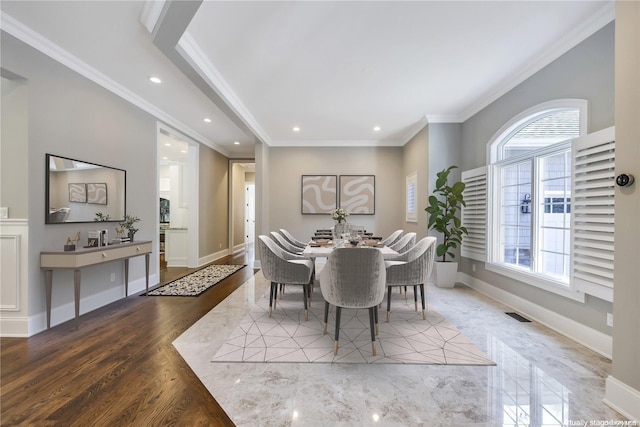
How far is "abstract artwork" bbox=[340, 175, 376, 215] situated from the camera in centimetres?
651

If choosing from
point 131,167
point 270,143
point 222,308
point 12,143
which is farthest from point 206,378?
point 270,143

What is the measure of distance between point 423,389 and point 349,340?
0.83 metres

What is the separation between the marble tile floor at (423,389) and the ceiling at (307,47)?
2.75m

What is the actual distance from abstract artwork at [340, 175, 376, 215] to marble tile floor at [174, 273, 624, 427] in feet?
13.6

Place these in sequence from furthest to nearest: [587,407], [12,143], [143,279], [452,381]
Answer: [143,279] → [12,143] → [452,381] → [587,407]

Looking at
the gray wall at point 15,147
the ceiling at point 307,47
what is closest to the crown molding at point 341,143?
the ceiling at point 307,47

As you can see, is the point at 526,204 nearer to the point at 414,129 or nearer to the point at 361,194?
the point at 414,129

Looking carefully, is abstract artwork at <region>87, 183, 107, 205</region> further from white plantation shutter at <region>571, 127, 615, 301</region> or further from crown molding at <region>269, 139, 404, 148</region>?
white plantation shutter at <region>571, 127, 615, 301</region>

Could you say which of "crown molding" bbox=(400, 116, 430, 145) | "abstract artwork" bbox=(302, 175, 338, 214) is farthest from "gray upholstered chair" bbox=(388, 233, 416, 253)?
"abstract artwork" bbox=(302, 175, 338, 214)

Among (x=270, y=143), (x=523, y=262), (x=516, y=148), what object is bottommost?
(x=523, y=262)

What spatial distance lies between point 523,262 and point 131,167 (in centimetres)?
556

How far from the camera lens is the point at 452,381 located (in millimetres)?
1959

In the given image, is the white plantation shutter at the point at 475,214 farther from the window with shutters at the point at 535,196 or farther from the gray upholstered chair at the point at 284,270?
the gray upholstered chair at the point at 284,270

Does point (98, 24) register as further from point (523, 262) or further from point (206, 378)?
point (523, 262)
